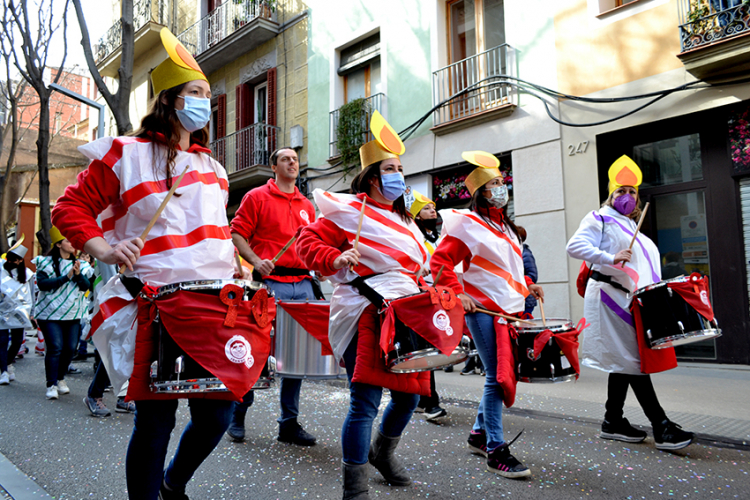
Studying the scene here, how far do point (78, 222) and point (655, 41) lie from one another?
880 cm

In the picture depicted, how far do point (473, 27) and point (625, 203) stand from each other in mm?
8035

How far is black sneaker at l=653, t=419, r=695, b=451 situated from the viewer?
13.3 ft

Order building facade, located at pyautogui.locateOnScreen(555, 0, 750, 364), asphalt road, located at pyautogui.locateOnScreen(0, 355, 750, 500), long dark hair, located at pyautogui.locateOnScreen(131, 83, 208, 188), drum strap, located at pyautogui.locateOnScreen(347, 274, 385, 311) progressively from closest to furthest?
long dark hair, located at pyautogui.locateOnScreen(131, 83, 208, 188) < drum strap, located at pyautogui.locateOnScreen(347, 274, 385, 311) < asphalt road, located at pyautogui.locateOnScreen(0, 355, 750, 500) < building facade, located at pyautogui.locateOnScreen(555, 0, 750, 364)

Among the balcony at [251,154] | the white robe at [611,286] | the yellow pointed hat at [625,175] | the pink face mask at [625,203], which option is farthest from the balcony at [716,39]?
the balcony at [251,154]

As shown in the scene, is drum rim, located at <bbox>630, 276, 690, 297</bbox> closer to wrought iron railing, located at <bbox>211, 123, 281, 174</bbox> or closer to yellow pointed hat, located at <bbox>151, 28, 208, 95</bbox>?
yellow pointed hat, located at <bbox>151, 28, 208, 95</bbox>

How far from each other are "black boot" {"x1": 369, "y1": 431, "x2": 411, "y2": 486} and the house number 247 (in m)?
7.34

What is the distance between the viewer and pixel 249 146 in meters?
16.3

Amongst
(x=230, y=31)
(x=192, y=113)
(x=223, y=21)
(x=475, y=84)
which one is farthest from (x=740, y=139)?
(x=223, y=21)

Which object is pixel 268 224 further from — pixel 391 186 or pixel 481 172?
pixel 481 172

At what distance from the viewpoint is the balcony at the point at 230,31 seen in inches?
622

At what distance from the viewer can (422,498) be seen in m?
3.19

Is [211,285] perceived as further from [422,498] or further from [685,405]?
[685,405]

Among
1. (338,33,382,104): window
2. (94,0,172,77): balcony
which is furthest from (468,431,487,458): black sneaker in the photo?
(94,0,172,77): balcony

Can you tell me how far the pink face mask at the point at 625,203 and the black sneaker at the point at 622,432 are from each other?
1611 millimetres
